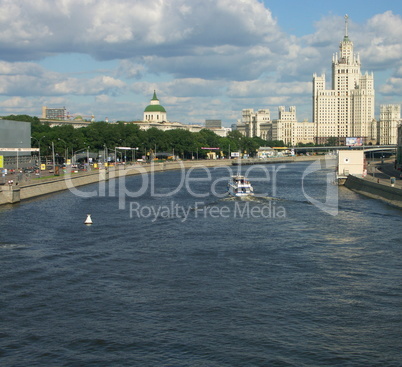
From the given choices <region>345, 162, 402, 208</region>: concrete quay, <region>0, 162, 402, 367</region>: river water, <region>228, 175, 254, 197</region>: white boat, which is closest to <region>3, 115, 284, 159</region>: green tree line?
<region>228, 175, 254, 197</region>: white boat

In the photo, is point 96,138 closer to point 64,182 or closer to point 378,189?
point 64,182

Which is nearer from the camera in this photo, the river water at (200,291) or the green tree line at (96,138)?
the river water at (200,291)

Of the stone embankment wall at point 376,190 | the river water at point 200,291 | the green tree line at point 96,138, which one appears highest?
the green tree line at point 96,138

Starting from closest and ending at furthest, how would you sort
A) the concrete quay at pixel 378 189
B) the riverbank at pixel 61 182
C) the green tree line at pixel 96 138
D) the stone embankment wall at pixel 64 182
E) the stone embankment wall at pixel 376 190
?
1. the stone embankment wall at pixel 64 182
2. the riverbank at pixel 61 182
3. the stone embankment wall at pixel 376 190
4. the concrete quay at pixel 378 189
5. the green tree line at pixel 96 138

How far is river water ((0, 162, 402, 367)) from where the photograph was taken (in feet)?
75.4

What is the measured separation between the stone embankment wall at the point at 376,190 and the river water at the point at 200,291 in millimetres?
11412

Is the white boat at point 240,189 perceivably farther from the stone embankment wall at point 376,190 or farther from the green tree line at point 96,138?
the green tree line at point 96,138

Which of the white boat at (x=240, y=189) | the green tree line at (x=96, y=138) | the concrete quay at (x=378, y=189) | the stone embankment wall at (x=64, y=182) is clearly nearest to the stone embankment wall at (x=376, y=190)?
the concrete quay at (x=378, y=189)

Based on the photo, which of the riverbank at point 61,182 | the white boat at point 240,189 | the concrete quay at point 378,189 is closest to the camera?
the riverbank at point 61,182

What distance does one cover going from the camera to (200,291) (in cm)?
2970

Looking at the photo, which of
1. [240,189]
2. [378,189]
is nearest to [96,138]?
[240,189]

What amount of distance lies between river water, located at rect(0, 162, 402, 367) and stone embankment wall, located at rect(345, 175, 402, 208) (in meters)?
11.4

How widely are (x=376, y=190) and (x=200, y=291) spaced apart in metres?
49.8

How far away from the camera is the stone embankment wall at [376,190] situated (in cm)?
6556
